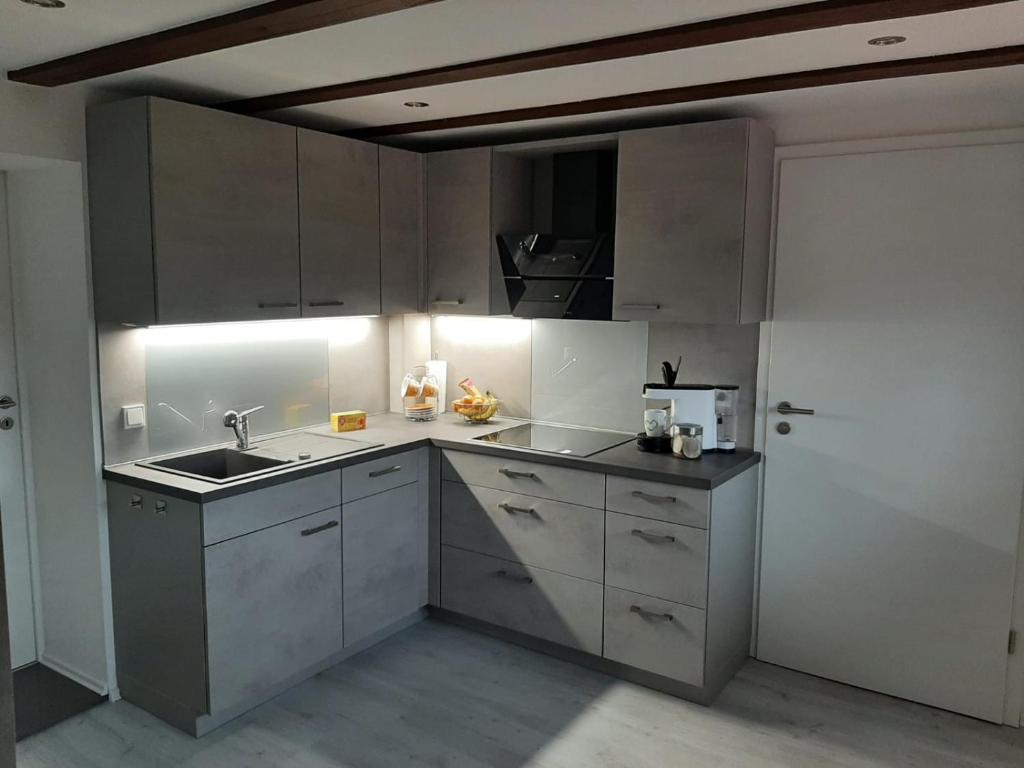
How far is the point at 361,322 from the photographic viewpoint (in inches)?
157

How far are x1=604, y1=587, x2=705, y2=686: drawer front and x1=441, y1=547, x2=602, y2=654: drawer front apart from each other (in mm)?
69

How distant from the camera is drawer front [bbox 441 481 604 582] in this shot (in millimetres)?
3141

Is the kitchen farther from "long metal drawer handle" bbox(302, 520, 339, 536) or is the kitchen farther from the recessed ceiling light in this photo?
the recessed ceiling light

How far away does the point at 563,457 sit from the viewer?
3150 millimetres

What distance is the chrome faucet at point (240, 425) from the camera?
3215mm

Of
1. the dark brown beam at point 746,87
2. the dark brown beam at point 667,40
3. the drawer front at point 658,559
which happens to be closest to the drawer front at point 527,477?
the drawer front at point 658,559

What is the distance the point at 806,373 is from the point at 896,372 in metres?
0.33

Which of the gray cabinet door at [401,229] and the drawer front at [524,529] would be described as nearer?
the drawer front at [524,529]

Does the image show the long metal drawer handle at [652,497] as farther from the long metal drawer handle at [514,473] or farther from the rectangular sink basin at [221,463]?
the rectangular sink basin at [221,463]

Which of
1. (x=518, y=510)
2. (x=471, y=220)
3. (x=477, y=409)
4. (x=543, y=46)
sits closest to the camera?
(x=543, y=46)

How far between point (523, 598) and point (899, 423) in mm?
1643

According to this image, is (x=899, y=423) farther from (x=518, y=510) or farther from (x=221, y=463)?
(x=221, y=463)

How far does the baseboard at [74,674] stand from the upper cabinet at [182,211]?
4.57ft

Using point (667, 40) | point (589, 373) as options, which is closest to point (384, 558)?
point (589, 373)
